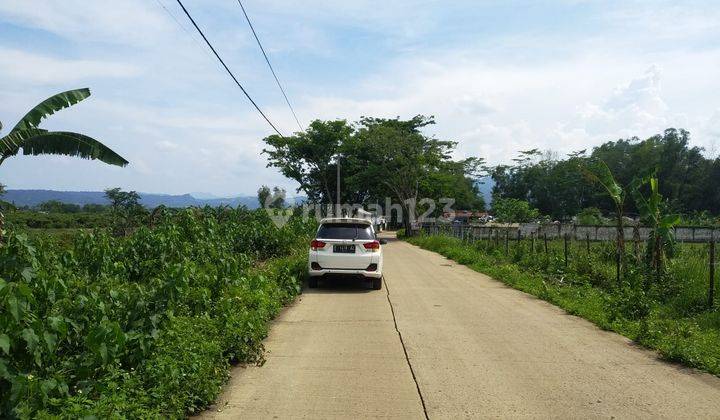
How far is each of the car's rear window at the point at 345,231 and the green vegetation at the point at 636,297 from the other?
4.03 metres

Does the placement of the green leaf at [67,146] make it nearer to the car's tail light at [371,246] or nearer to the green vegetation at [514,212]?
the car's tail light at [371,246]

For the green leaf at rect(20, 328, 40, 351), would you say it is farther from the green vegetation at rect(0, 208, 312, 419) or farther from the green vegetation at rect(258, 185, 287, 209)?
the green vegetation at rect(258, 185, 287, 209)

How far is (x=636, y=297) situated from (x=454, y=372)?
16.3ft

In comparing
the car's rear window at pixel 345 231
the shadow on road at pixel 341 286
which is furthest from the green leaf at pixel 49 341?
the car's rear window at pixel 345 231

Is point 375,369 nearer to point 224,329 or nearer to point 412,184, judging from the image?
point 224,329

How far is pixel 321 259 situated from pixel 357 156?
3772cm

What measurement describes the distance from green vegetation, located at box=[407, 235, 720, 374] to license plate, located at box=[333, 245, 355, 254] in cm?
420

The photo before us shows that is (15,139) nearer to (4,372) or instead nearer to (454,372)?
(4,372)

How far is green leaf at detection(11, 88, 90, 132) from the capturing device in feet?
30.7

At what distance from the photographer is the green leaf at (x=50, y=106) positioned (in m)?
9.36

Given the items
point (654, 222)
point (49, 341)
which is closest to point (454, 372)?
point (49, 341)

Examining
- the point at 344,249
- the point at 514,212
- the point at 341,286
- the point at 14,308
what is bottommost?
the point at 341,286

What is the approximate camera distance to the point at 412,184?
4903 centimetres

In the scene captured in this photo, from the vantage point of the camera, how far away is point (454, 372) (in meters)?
6.58
